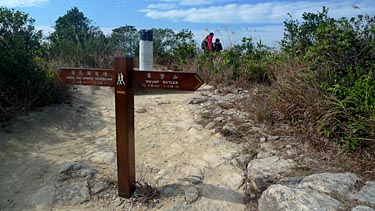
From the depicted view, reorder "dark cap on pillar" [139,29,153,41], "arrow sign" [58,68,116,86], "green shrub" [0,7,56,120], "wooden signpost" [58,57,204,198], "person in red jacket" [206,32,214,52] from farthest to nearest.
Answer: "person in red jacket" [206,32,214,52] → "dark cap on pillar" [139,29,153,41] → "green shrub" [0,7,56,120] → "arrow sign" [58,68,116,86] → "wooden signpost" [58,57,204,198]

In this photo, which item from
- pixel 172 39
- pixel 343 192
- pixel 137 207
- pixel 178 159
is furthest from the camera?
pixel 172 39

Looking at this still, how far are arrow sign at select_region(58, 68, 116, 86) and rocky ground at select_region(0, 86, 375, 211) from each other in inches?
39.0

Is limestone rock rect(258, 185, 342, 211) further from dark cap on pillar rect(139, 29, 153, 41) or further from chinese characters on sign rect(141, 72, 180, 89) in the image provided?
dark cap on pillar rect(139, 29, 153, 41)

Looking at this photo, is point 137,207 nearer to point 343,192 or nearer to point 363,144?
point 343,192

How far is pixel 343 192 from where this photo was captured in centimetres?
249

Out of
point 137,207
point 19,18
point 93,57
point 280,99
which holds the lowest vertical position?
point 137,207

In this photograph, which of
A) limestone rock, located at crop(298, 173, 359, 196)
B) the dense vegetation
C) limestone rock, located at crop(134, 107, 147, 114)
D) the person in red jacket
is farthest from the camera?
the person in red jacket

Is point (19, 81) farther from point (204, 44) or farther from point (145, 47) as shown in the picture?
point (204, 44)

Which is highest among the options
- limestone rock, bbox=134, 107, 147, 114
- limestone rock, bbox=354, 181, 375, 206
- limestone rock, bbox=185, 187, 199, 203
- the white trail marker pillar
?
the white trail marker pillar

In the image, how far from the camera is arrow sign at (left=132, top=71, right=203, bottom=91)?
2611 millimetres

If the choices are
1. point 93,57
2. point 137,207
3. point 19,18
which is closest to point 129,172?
point 137,207

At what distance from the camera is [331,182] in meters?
2.62

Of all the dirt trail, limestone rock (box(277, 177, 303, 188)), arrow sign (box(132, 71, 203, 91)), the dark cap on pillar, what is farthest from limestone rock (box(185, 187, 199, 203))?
the dark cap on pillar

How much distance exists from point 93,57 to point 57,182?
227 inches
